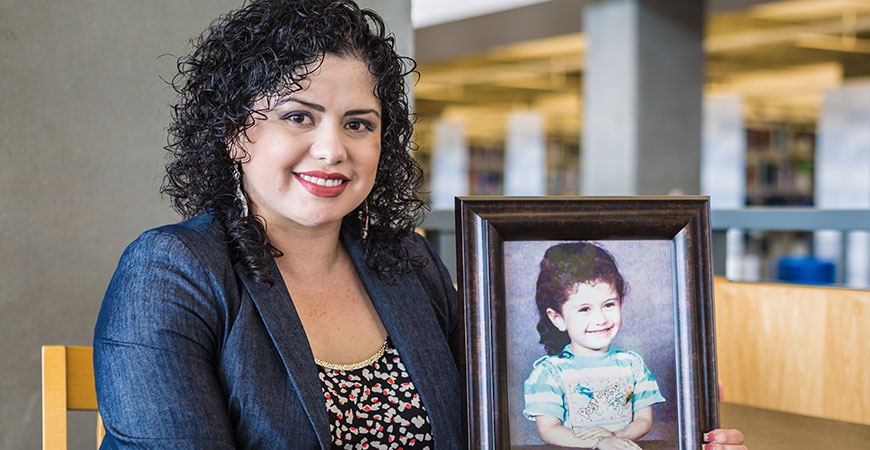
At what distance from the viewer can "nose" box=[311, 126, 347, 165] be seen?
1.15 metres

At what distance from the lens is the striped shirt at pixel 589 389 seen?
3.39ft

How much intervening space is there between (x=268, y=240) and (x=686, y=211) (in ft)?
1.97

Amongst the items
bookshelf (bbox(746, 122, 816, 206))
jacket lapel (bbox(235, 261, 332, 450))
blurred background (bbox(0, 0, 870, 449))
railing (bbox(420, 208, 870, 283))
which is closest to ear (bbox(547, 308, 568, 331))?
jacket lapel (bbox(235, 261, 332, 450))

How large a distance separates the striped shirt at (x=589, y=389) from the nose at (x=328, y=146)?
39 cm

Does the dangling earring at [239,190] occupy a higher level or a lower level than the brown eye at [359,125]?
lower

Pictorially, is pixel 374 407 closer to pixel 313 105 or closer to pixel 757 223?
pixel 313 105

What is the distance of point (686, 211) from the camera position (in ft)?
3.61

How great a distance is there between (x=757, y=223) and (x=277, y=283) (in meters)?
2.50

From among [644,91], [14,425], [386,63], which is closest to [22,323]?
[14,425]

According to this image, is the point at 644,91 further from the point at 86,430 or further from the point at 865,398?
the point at 86,430

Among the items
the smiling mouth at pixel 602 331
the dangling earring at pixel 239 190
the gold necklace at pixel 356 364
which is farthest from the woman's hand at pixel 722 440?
the dangling earring at pixel 239 190

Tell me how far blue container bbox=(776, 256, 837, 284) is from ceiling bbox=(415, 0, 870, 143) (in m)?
1.49

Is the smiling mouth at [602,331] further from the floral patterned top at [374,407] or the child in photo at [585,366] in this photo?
the floral patterned top at [374,407]

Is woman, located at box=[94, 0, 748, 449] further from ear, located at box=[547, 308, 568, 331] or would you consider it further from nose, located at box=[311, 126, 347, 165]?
ear, located at box=[547, 308, 568, 331]
